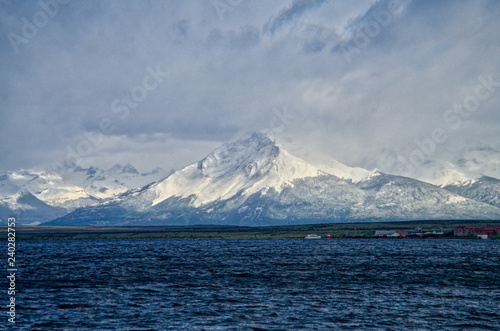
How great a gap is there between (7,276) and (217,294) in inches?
2460

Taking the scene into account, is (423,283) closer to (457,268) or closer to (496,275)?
(496,275)

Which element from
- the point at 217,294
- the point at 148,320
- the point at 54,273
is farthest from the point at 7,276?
the point at 148,320

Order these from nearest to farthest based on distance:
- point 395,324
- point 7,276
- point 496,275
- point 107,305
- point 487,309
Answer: point 395,324, point 487,309, point 107,305, point 496,275, point 7,276

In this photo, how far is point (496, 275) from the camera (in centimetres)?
11281

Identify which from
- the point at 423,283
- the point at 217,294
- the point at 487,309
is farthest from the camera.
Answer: the point at 423,283

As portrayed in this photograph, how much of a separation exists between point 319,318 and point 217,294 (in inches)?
1027

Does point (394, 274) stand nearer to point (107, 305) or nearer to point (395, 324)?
point (395, 324)

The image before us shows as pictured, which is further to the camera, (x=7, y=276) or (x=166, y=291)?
(x=7, y=276)

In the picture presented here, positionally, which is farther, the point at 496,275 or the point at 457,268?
the point at 457,268

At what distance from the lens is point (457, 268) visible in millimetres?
129000

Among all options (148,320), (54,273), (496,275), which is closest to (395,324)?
(148,320)

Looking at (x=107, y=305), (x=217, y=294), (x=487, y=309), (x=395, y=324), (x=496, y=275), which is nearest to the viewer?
(x=395, y=324)

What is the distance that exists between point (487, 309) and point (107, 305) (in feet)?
189

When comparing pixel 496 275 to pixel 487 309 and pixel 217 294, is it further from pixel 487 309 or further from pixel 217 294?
pixel 217 294
